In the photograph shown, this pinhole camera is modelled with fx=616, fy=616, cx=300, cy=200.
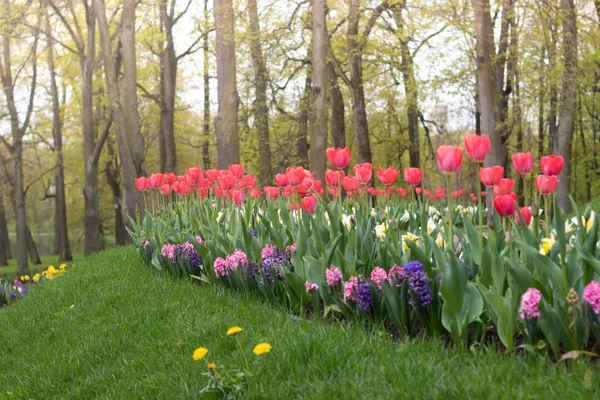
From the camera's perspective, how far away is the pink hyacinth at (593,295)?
276 centimetres

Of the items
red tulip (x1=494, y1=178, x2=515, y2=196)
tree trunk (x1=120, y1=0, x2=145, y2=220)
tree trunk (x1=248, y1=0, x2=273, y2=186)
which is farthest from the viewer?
tree trunk (x1=248, y1=0, x2=273, y2=186)

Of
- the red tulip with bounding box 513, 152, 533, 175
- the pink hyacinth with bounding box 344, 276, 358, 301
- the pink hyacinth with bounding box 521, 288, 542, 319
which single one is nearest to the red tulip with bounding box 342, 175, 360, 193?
the pink hyacinth with bounding box 344, 276, 358, 301

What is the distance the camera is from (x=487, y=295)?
2.98m

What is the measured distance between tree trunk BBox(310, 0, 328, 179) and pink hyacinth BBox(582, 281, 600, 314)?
8935 mm

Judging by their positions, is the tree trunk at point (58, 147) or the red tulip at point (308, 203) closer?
the red tulip at point (308, 203)

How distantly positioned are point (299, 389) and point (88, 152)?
1715 cm

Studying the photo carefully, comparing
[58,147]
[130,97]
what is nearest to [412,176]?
[130,97]

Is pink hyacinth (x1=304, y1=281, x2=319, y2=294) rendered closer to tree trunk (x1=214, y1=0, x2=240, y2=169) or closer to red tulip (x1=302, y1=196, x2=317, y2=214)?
red tulip (x1=302, y1=196, x2=317, y2=214)

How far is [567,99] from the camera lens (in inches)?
541

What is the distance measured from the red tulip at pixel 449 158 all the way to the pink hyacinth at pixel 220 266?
2.55 m

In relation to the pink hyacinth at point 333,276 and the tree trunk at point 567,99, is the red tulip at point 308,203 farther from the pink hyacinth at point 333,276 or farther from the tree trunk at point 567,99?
the tree trunk at point 567,99

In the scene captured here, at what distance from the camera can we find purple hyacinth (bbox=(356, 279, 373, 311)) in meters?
3.64

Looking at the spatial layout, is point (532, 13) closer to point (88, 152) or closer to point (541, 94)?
point (541, 94)

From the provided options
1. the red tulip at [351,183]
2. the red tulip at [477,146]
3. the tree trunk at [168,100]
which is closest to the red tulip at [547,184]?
the red tulip at [477,146]
